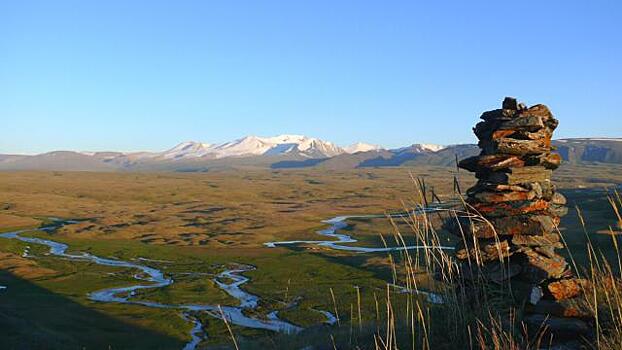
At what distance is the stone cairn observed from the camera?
9766mm

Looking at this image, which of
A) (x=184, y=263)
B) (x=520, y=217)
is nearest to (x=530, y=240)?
(x=520, y=217)

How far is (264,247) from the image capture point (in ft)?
258

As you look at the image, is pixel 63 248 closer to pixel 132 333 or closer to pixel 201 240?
pixel 201 240

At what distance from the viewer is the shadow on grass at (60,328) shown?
3241 cm

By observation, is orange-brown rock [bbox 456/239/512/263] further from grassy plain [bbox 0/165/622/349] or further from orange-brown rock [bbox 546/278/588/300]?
grassy plain [bbox 0/165/622/349]

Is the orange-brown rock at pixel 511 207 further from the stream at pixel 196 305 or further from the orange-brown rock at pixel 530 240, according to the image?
the stream at pixel 196 305

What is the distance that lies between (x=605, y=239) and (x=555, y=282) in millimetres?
55607

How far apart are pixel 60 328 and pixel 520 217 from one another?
3608 cm

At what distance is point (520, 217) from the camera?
10992mm

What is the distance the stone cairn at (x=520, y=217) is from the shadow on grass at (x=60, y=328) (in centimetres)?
2624

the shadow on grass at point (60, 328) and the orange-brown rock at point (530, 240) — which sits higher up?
the orange-brown rock at point (530, 240)

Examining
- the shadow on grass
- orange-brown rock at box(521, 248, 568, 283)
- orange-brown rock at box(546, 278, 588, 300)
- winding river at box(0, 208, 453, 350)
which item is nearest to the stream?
winding river at box(0, 208, 453, 350)

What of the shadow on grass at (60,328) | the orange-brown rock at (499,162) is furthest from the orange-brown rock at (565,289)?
the shadow on grass at (60,328)

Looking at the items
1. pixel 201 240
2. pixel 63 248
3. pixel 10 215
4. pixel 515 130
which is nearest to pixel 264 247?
pixel 201 240
